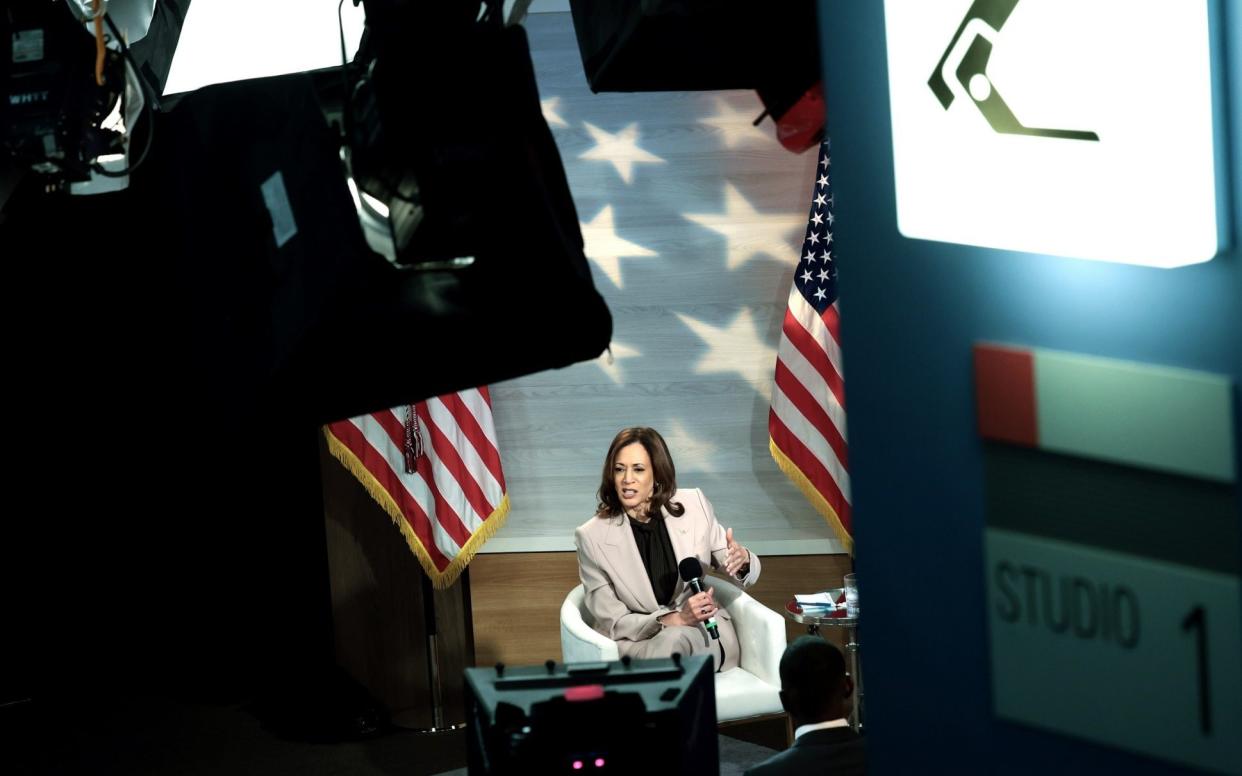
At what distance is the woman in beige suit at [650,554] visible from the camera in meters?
5.12

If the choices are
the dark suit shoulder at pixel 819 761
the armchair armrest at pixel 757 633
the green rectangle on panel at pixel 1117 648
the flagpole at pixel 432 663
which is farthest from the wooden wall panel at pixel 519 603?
the green rectangle on panel at pixel 1117 648

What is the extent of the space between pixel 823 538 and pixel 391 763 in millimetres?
1829

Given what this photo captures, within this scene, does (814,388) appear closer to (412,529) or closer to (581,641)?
(581,641)

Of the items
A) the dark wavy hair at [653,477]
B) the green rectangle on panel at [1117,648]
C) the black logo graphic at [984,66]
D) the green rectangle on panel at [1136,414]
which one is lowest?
the dark wavy hair at [653,477]

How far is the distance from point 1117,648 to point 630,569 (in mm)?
3426

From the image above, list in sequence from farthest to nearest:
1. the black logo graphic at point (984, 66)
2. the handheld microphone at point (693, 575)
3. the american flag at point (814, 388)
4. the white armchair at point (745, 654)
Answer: the american flag at point (814, 388) < the white armchair at point (745, 654) < the handheld microphone at point (693, 575) < the black logo graphic at point (984, 66)

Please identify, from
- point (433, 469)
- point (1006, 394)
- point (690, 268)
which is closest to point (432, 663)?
point (433, 469)

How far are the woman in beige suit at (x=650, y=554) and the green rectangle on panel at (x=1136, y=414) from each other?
3.22m

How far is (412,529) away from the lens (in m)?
5.79

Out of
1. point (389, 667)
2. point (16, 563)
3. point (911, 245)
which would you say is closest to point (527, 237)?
point (911, 245)

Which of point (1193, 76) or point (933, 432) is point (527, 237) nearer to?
point (933, 432)

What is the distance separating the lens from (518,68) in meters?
2.62

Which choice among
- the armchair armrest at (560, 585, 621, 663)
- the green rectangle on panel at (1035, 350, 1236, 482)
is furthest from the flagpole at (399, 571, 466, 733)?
the green rectangle on panel at (1035, 350, 1236, 482)

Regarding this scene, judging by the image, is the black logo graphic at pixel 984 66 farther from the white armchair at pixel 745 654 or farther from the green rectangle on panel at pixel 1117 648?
the white armchair at pixel 745 654
